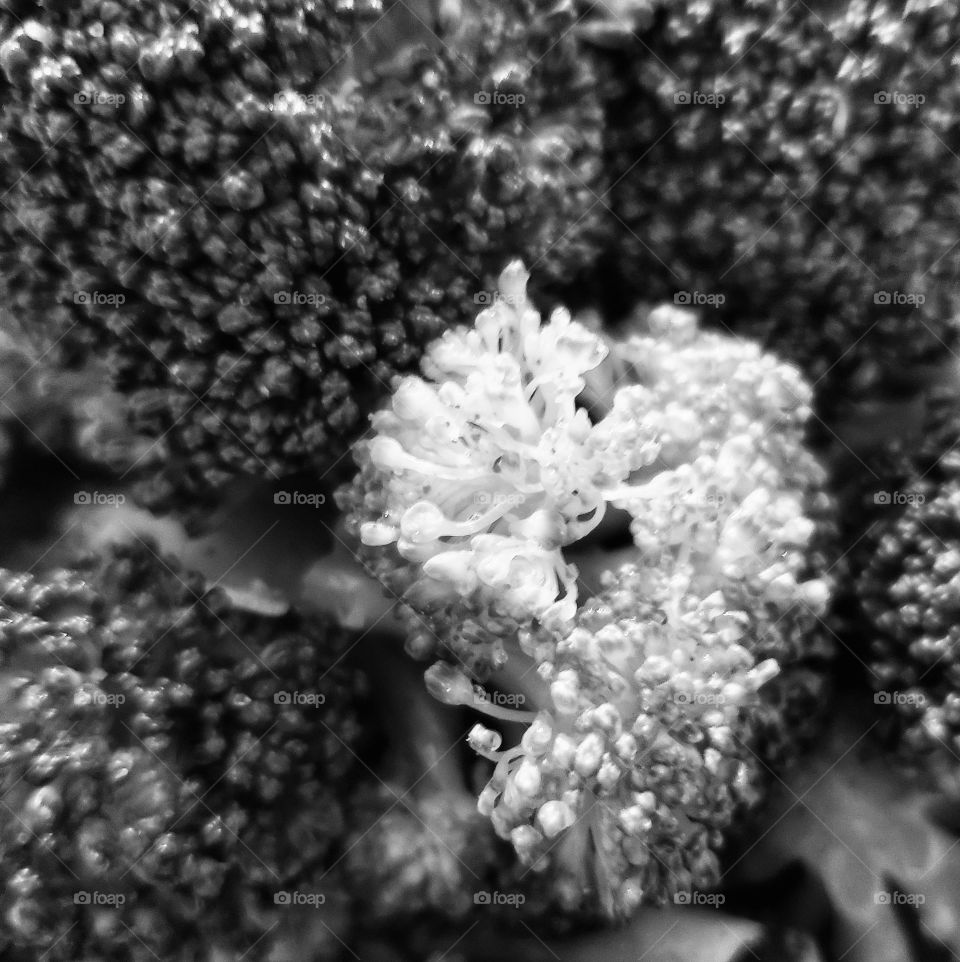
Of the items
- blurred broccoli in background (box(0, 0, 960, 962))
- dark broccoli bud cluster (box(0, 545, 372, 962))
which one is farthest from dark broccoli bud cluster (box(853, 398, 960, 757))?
dark broccoli bud cluster (box(0, 545, 372, 962))

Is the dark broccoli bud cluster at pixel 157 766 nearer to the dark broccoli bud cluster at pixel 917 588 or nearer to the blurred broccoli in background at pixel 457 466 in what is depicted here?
the blurred broccoli in background at pixel 457 466

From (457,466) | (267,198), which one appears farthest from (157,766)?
(267,198)

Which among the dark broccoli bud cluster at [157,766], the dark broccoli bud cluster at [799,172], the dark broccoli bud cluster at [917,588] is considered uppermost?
the dark broccoli bud cluster at [799,172]

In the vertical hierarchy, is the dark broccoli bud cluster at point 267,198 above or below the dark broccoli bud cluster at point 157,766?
above

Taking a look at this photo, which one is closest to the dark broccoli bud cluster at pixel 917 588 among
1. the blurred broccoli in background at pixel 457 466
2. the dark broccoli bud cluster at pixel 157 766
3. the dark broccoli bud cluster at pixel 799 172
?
the blurred broccoli in background at pixel 457 466

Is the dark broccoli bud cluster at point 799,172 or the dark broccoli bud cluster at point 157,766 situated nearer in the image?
the dark broccoli bud cluster at point 157,766

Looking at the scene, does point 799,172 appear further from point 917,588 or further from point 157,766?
point 157,766

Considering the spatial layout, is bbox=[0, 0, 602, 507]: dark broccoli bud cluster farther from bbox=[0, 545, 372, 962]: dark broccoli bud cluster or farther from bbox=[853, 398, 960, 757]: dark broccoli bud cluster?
bbox=[853, 398, 960, 757]: dark broccoli bud cluster
